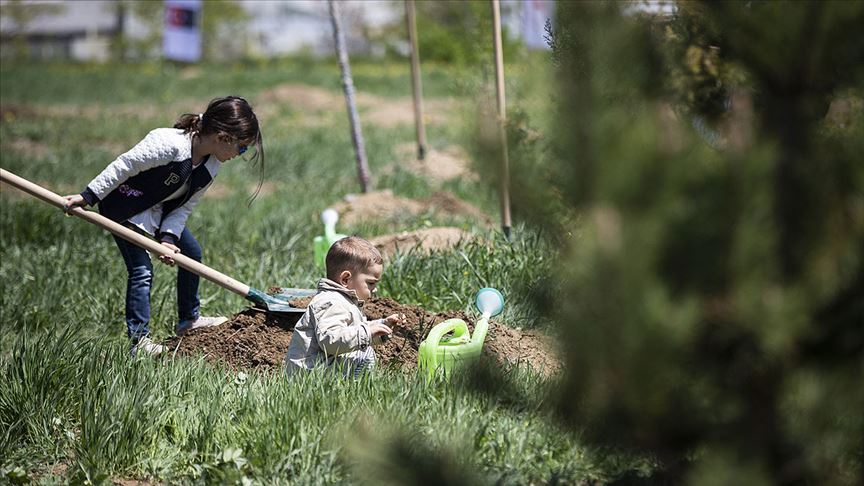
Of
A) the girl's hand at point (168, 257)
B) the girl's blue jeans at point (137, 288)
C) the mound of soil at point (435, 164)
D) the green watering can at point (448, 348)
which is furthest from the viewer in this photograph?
the mound of soil at point (435, 164)

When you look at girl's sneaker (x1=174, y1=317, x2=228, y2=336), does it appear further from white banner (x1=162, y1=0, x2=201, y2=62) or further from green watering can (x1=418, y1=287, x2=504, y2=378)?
white banner (x1=162, y1=0, x2=201, y2=62)

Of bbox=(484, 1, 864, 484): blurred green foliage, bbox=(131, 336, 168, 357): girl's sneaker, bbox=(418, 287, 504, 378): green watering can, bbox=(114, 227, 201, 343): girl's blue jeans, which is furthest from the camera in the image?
bbox=(114, 227, 201, 343): girl's blue jeans

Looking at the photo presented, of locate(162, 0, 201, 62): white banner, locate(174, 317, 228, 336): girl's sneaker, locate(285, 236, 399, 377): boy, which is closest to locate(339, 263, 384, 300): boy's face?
locate(285, 236, 399, 377): boy

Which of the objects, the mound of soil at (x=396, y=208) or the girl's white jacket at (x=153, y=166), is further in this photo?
the mound of soil at (x=396, y=208)

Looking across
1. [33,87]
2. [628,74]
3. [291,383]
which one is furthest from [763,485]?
[33,87]

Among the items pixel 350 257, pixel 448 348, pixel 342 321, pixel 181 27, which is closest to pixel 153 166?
pixel 350 257

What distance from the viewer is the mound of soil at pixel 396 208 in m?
6.99

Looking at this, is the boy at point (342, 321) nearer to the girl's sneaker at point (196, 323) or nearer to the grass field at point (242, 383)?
the grass field at point (242, 383)

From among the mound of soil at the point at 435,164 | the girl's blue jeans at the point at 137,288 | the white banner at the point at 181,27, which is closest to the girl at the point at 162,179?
the girl's blue jeans at the point at 137,288

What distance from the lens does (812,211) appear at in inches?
64.6

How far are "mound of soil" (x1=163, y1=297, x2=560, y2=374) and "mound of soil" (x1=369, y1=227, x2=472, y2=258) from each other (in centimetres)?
124

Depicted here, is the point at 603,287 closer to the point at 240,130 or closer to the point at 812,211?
the point at 812,211

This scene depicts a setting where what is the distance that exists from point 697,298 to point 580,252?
0.21 m

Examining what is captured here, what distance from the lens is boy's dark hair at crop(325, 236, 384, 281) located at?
3.51 m
